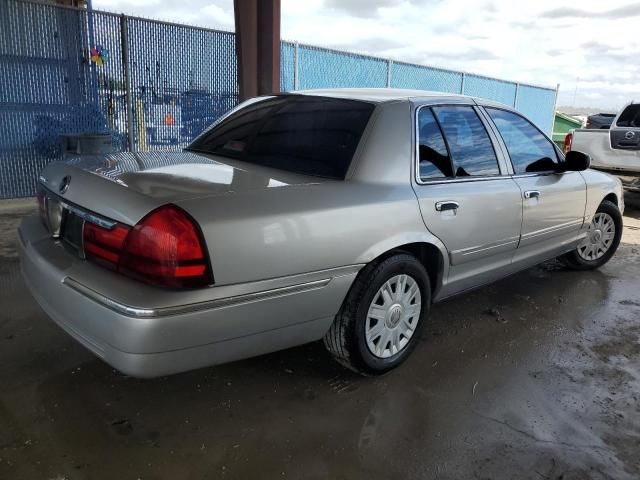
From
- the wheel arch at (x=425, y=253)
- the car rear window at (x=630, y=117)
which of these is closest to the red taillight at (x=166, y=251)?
the wheel arch at (x=425, y=253)

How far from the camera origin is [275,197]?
2.36 m

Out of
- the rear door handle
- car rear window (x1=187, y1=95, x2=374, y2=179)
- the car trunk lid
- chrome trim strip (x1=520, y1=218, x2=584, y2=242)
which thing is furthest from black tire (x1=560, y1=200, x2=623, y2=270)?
the car trunk lid

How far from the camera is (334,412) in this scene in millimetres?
2678

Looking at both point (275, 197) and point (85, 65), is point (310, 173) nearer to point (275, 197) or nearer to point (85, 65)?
point (275, 197)

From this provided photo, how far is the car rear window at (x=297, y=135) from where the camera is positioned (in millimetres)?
2824

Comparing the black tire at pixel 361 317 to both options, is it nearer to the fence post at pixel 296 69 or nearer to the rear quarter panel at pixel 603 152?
the rear quarter panel at pixel 603 152

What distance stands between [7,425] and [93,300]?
0.81m

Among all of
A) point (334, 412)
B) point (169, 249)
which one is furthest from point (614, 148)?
point (169, 249)

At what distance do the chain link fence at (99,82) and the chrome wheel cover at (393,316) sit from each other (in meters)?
4.43

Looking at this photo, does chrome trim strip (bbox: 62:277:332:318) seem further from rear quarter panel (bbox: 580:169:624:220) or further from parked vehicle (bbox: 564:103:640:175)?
parked vehicle (bbox: 564:103:640:175)

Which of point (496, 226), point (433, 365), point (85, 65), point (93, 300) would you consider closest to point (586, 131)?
point (496, 226)

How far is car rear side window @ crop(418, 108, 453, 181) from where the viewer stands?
3041 millimetres

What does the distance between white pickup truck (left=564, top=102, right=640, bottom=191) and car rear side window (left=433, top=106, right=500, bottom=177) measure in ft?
19.5

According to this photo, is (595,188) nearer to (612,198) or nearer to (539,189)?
(612,198)
